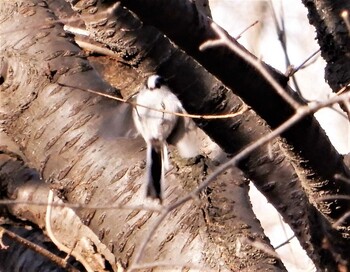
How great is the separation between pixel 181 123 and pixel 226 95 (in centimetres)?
31

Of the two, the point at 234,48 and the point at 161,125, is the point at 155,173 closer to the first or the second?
the point at 161,125

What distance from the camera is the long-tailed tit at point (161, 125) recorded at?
1.90 metres

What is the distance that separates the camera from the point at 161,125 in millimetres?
2053

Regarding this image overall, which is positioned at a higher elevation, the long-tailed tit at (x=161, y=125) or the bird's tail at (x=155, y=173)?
the long-tailed tit at (x=161, y=125)

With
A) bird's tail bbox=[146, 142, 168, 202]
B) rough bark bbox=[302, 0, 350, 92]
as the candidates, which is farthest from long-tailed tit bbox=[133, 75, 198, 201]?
rough bark bbox=[302, 0, 350, 92]

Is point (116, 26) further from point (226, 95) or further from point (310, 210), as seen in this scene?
point (310, 210)

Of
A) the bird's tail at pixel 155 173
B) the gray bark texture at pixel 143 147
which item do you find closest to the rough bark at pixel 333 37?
the gray bark texture at pixel 143 147

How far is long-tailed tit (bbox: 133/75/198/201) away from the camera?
1.90 metres

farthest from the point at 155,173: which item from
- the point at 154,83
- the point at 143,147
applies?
the point at 154,83

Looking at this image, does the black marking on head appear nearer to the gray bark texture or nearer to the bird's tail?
the gray bark texture

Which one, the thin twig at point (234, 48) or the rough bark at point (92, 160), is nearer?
the thin twig at point (234, 48)

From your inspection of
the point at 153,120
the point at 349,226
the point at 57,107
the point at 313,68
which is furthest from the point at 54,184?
the point at 313,68

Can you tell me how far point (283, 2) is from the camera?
14.3 feet

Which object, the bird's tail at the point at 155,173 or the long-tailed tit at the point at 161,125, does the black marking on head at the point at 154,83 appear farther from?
the bird's tail at the point at 155,173
